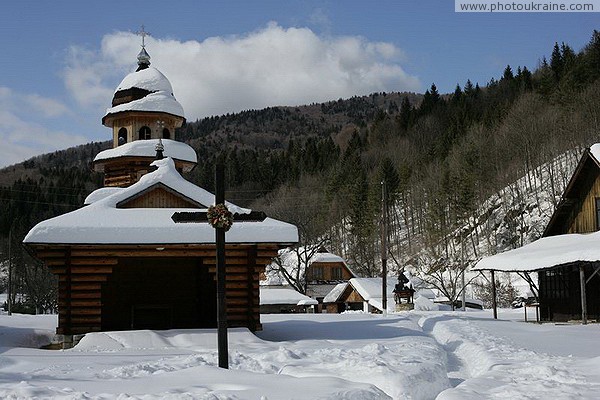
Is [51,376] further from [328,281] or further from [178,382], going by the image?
[328,281]

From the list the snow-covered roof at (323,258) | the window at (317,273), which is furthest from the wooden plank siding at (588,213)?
the window at (317,273)

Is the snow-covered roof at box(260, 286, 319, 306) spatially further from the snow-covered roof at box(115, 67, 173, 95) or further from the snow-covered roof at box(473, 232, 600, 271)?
the snow-covered roof at box(473, 232, 600, 271)

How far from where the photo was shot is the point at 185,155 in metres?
31.2

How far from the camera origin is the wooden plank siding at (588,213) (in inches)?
1086

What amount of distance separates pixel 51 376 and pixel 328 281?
57589 millimetres

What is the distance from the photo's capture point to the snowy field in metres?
9.20

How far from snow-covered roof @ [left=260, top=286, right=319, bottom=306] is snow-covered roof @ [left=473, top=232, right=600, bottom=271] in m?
25.4

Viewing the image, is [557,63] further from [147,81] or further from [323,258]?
[147,81]

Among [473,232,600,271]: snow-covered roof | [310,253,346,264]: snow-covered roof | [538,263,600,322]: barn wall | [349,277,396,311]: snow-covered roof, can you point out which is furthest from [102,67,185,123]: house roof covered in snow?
[310,253,346,264]: snow-covered roof

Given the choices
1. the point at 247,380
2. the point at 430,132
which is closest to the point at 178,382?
the point at 247,380

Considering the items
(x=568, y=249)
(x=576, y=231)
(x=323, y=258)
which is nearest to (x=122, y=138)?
(x=568, y=249)

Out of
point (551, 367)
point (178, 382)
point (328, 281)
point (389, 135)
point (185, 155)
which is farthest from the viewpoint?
point (389, 135)

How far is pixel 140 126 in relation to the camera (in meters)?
31.5

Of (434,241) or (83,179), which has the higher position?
(83,179)
